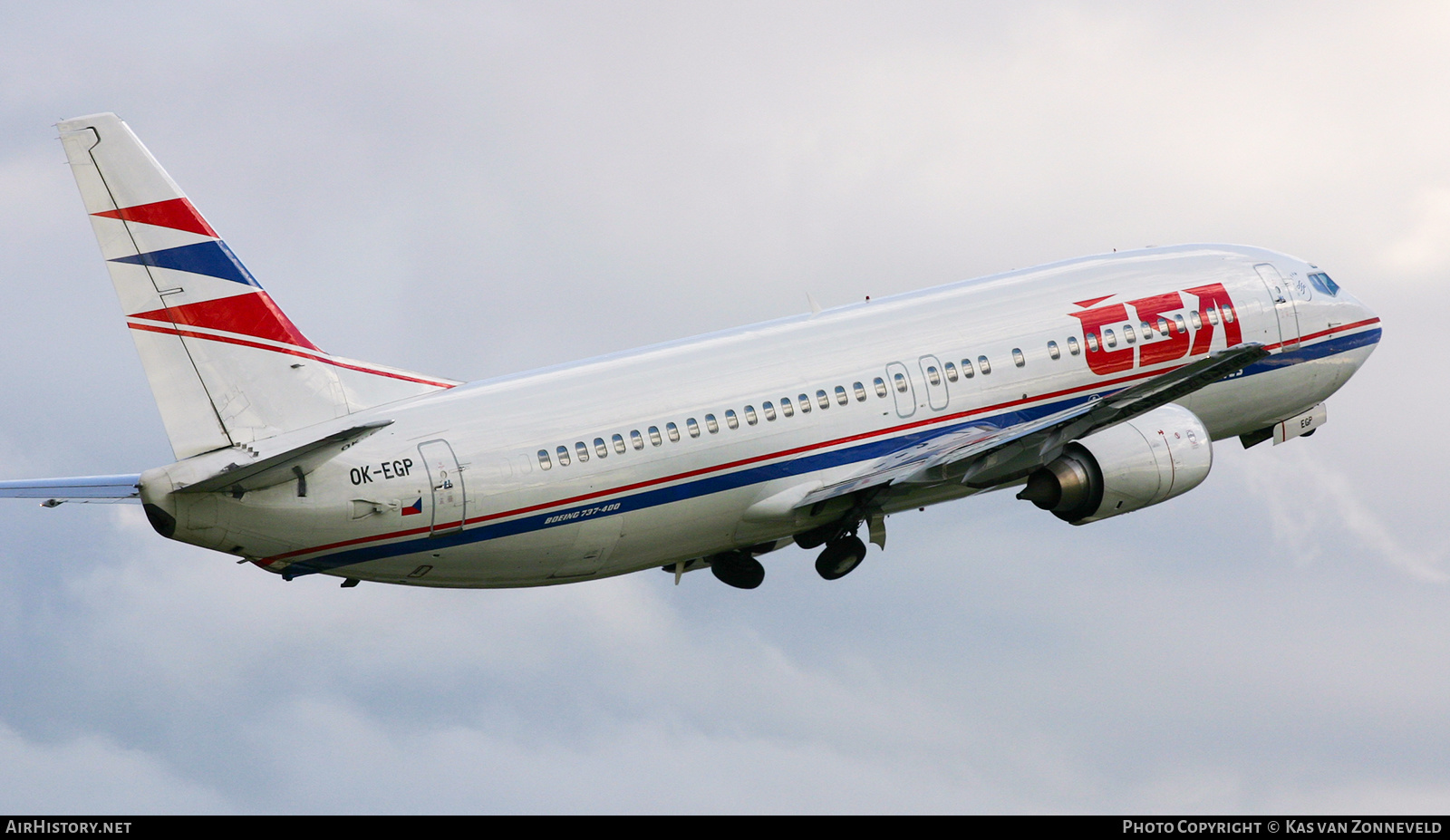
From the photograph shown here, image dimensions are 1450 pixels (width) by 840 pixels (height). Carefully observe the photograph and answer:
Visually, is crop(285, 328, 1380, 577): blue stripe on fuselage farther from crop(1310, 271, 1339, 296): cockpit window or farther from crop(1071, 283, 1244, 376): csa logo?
crop(1310, 271, 1339, 296): cockpit window

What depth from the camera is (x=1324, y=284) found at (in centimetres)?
4097

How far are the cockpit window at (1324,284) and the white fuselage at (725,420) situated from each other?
39 cm

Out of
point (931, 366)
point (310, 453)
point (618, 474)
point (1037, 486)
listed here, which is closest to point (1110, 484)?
point (1037, 486)

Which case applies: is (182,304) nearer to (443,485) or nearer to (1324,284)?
(443,485)

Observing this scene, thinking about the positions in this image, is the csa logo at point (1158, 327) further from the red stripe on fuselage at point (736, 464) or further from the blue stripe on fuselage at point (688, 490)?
the blue stripe on fuselage at point (688, 490)

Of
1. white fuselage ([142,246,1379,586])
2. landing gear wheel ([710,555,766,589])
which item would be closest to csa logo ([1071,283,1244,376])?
white fuselage ([142,246,1379,586])

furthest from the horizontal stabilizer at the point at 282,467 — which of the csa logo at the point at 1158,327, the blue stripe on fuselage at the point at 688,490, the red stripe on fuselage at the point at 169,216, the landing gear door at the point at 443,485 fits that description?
the csa logo at the point at 1158,327

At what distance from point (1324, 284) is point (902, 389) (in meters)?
11.4

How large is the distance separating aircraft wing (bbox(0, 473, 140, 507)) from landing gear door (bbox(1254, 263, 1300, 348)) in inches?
920

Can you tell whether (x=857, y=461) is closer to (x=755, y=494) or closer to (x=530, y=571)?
(x=755, y=494)

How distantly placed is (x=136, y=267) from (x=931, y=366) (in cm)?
1484

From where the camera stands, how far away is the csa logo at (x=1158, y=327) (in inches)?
1473

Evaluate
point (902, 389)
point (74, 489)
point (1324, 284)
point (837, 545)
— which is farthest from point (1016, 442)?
point (74, 489)

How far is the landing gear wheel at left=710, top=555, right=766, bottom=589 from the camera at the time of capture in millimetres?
38156
